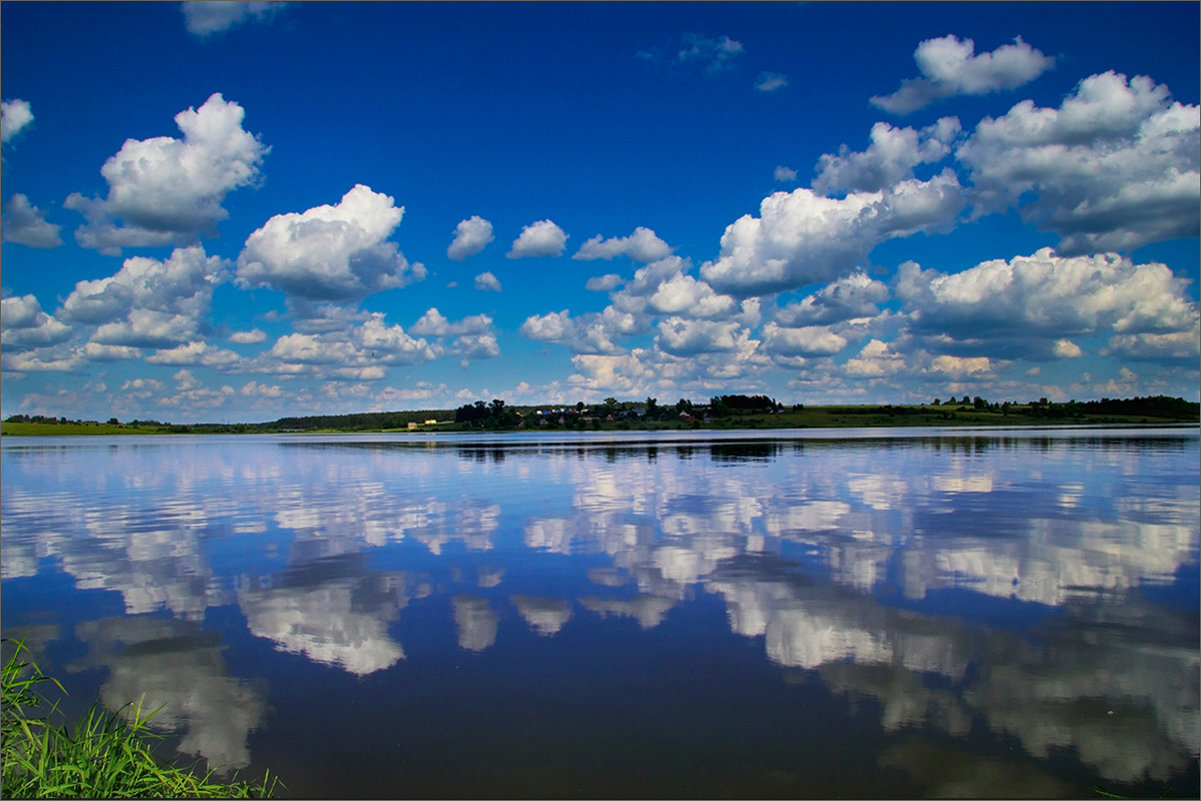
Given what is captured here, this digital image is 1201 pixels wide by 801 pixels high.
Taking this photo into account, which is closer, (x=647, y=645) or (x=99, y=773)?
(x=99, y=773)

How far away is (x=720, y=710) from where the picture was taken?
10.1 m

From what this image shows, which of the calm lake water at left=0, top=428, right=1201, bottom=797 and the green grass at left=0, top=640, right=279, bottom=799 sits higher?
the green grass at left=0, top=640, right=279, bottom=799

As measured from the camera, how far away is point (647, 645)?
1299 centimetres

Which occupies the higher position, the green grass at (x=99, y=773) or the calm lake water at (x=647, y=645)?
the green grass at (x=99, y=773)

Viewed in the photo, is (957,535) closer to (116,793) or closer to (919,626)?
(919,626)

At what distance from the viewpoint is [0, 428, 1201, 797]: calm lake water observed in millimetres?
8852

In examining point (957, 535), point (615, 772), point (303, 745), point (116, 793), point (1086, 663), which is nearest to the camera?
point (116, 793)

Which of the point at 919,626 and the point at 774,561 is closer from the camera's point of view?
the point at 919,626

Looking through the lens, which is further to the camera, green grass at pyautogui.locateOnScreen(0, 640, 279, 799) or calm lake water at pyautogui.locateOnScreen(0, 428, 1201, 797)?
calm lake water at pyautogui.locateOnScreen(0, 428, 1201, 797)

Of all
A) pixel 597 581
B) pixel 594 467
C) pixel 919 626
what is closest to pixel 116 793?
pixel 597 581

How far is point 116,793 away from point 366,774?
2505 millimetres

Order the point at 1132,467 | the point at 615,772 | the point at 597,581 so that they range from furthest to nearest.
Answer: the point at 1132,467 < the point at 597,581 < the point at 615,772

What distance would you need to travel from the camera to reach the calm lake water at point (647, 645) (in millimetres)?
8852

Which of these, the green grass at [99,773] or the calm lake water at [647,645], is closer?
the green grass at [99,773]
